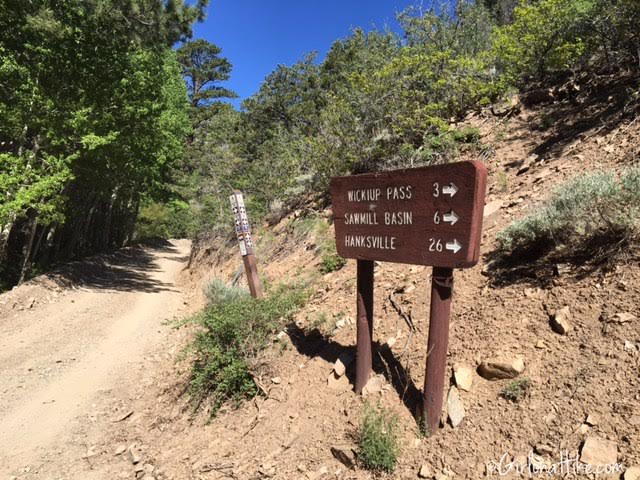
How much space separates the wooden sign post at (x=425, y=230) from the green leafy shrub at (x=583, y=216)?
1582 mm

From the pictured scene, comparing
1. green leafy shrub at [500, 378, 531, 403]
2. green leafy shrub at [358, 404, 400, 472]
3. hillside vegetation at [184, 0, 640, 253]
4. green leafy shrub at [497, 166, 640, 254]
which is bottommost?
green leafy shrub at [358, 404, 400, 472]

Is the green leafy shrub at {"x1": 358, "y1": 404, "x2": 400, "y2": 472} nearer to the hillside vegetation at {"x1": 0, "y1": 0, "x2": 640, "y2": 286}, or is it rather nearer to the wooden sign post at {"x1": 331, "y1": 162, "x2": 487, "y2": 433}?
the wooden sign post at {"x1": 331, "y1": 162, "x2": 487, "y2": 433}

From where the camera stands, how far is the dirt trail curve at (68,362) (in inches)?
182

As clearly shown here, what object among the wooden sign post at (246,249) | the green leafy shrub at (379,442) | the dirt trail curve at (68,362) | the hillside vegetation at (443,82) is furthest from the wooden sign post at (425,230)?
the hillside vegetation at (443,82)

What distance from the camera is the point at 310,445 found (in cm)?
352

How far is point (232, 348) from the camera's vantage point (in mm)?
4906

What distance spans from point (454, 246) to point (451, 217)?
209 millimetres

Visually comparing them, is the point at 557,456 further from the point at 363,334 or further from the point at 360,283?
the point at 360,283

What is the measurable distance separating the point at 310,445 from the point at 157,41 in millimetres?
13107

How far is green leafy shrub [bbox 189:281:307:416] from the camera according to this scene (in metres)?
4.70

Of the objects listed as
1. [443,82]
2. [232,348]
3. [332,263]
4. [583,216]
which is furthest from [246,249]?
[443,82]

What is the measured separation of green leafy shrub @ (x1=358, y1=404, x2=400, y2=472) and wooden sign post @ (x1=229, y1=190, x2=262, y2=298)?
4266 millimetres

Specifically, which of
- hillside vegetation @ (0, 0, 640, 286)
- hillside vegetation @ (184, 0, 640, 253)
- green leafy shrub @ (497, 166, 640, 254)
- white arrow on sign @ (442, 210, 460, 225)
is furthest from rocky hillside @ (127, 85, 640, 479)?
hillside vegetation @ (0, 0, 640, 286)

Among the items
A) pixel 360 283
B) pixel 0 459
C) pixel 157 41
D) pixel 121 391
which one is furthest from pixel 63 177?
pixel 360 283
